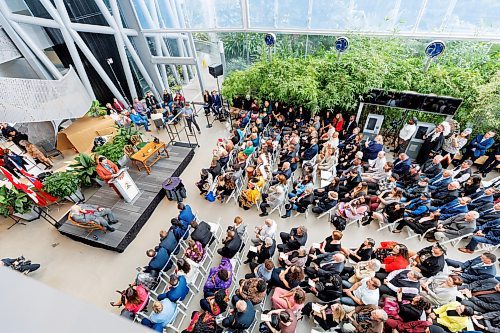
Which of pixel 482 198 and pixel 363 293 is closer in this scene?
pixel 363 293

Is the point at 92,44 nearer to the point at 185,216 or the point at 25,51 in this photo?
the point at 25,51

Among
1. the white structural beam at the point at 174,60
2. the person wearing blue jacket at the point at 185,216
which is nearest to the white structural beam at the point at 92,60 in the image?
the white structural beam at the point at 174,60

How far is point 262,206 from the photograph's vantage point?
6.29 metres

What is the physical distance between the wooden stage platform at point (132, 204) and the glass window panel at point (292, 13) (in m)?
5.87

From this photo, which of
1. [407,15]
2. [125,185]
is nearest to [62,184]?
[125,185]

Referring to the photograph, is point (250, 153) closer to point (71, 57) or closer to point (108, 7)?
point (71, 57)

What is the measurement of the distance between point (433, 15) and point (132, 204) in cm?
1036

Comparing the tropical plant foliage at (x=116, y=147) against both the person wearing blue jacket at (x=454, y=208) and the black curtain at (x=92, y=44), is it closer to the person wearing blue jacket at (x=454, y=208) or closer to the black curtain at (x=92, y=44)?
the black curtain at (x=92, y=44)

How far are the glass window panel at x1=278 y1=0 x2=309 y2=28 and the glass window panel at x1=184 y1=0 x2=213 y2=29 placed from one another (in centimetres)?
303

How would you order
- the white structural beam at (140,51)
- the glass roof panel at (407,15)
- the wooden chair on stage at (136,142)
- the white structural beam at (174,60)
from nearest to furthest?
the glass roof panel at (407,15) → the wooden chair on stage at (136,142) → the white structural beam at (140,51) → the white structural beam at (174,60)

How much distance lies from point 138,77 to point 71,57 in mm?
2889

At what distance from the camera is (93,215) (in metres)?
5.83

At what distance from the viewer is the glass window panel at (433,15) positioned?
7156 mm

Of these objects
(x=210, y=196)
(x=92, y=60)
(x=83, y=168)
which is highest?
(x=92, y=60)
